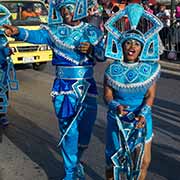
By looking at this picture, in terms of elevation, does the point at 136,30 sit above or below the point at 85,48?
above

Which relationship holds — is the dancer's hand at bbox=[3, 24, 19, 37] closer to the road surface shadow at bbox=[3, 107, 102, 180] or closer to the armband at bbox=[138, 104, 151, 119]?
the armband at bbox=[138, 104, 151, 119]

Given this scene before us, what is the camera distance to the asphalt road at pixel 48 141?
5.39 meters

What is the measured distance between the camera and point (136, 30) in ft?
13.2

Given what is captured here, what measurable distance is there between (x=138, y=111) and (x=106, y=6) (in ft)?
45.3

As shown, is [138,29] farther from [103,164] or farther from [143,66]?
[103,164]

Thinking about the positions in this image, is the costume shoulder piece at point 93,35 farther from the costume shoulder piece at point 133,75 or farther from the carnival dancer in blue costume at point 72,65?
the costume shoulder piece at point 133,75

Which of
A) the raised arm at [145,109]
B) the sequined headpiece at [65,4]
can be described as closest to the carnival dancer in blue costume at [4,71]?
the sequined headpiece at [65,4]

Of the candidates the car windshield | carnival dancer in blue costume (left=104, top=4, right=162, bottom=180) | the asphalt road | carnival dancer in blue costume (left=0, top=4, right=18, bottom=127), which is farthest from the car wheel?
carnival dancer in blue costume (left=104, top=4, right=162, bottom=180)

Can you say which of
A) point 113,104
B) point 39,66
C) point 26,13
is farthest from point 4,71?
point 26,13

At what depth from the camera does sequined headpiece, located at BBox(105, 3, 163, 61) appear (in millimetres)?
4008

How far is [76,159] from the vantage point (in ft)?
15.6

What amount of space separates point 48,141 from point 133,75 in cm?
276

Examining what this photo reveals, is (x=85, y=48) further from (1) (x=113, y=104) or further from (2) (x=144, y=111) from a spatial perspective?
(2) (x=144, y=111)

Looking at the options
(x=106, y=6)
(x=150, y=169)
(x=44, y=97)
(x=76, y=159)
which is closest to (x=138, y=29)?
(x=76, y=159)
